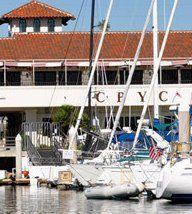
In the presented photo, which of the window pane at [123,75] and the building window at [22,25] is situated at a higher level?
the building window at [22,25]

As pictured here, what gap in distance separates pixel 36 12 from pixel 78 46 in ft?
47.0

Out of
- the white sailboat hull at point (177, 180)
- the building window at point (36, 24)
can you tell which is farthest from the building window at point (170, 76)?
the white sailboat hull at point (177, 180)

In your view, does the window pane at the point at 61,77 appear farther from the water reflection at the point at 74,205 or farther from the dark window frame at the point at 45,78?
the water reflection at the point at 74,205

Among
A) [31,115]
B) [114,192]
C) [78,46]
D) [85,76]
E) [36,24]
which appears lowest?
[114,192]

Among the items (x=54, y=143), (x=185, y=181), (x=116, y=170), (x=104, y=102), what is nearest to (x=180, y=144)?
(x=185, y=181)

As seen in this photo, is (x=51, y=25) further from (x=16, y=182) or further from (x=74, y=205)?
(x=74, y=205)

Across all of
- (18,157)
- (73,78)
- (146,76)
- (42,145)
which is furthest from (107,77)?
(18,157)

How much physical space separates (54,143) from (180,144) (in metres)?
22.9

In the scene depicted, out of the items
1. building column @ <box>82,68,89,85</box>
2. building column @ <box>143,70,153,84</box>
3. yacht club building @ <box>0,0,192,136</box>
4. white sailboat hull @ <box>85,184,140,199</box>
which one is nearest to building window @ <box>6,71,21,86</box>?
yacht club building @ <box>0,0,192,136</box>

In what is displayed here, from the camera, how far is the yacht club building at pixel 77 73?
3100 inches

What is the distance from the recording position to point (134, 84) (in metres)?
82.0

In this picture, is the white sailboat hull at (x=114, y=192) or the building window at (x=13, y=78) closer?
the white sailboat hull at (x=114, y=192)

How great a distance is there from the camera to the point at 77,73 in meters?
81.8

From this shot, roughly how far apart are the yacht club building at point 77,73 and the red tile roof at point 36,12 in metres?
10.0
